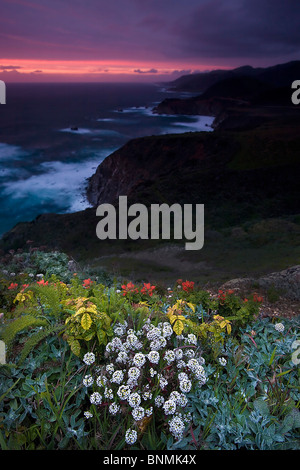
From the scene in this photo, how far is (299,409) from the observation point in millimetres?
2574

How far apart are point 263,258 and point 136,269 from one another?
7.11 meters

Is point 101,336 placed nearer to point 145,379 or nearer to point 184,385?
point 145,379

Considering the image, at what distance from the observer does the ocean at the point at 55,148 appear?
5816cm

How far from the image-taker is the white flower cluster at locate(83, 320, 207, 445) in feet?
6.94

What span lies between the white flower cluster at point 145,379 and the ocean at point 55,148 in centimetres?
4933

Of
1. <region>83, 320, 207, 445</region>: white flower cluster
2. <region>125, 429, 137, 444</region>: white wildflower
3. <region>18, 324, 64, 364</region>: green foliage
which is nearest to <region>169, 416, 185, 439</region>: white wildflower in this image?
<region>83, 320, 207, 445</region>: white flower cluster

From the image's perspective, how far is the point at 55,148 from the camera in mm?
97562

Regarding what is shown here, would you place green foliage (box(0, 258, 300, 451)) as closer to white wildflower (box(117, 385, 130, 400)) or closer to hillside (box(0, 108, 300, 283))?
white wildflower (box(117, 385, 130, 400))

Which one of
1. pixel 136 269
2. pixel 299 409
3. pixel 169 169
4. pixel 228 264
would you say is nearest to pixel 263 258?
pixel 228 264

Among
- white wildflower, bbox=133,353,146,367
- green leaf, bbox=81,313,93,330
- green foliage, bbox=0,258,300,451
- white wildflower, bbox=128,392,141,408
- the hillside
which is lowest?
the hillside

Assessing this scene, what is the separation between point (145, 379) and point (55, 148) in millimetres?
104806

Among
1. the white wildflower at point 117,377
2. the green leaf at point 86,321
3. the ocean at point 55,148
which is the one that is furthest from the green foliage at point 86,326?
the ocean at point 55,148

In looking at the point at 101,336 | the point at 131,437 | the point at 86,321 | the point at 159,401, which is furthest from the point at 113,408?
the point at 86,321

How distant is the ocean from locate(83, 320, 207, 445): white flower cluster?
162ft
